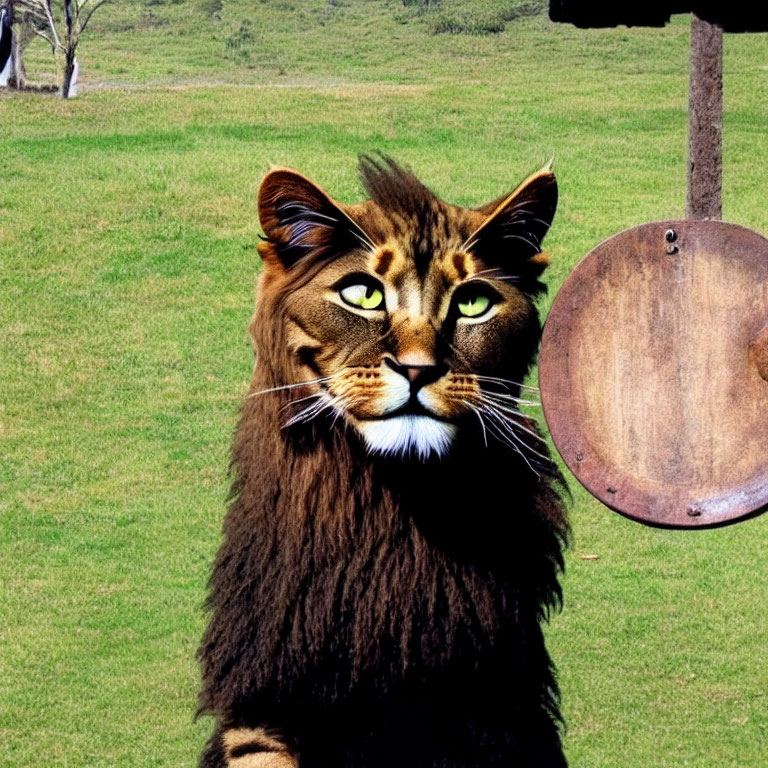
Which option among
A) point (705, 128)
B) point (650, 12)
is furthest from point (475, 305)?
point (705, 128)

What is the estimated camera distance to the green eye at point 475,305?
3.91m

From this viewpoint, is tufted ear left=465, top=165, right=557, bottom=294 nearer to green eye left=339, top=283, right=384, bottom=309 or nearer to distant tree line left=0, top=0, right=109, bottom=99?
green eye left=339, top=283, right=384, bottom=309

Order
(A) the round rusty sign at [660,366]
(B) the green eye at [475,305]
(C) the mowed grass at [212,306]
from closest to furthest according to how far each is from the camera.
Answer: (B) the green eye at [475,305] < (A) the round rusty sign at [660,366] < (C) the mowed grass at [212,306]

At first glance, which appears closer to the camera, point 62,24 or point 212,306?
point 212,306

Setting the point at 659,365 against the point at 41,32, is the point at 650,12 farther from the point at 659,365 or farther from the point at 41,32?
the point at 41,32

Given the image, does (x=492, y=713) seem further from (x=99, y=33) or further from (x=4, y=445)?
(x=99, y=33)

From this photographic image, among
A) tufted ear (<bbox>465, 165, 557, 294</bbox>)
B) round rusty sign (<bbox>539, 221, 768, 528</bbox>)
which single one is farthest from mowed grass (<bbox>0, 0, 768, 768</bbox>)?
tufted ear (<bbox>465, 165, 557, 294</bbox>)

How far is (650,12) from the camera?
4230 millimetres

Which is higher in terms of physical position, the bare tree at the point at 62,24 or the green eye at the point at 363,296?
the bare tree at the point at 62,24

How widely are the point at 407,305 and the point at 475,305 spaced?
19 centimetres

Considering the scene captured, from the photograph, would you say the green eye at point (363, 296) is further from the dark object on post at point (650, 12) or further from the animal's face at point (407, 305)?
the dark object on post at point (650, 12)

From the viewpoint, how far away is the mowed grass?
314 inches

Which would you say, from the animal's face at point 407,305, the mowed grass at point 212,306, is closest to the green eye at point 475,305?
the animal's face at point 407,305

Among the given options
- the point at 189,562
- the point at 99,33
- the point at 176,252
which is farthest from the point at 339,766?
the point at 99,33
